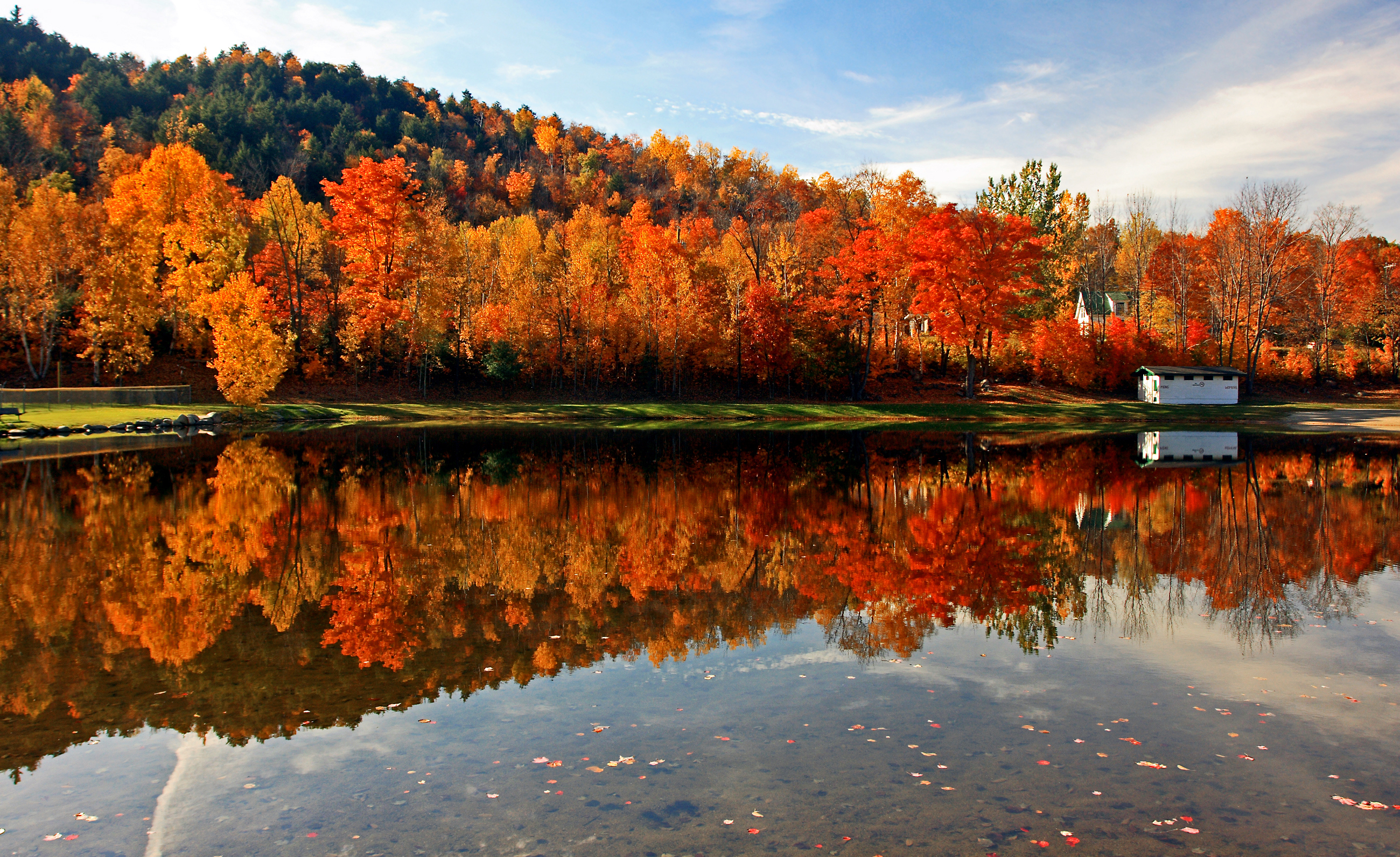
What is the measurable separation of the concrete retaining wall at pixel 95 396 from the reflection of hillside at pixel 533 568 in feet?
82.8

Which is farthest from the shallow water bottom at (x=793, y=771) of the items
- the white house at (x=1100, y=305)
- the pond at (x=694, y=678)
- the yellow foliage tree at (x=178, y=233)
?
the white house at (x=1100, y=305)

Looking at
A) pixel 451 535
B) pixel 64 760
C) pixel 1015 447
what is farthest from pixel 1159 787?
pixel 1015 447

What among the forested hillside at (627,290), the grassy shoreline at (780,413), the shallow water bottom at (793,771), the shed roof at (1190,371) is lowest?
the shallow water bottom at (793,771)

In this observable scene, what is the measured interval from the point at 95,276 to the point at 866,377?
5516cm

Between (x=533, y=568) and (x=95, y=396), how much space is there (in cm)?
4741

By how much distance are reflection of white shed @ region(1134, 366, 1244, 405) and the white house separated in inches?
465

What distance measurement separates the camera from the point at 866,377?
205 ft

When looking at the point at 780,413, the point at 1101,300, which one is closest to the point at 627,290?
the point at 780,413

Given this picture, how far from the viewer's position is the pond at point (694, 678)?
20.3ft

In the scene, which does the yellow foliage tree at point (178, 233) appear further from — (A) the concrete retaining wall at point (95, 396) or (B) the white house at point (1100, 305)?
(B) the white house at point (1100, 305)

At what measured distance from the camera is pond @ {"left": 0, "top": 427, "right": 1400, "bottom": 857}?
619 cm

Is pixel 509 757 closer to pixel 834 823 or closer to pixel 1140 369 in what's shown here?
pixel 834 823

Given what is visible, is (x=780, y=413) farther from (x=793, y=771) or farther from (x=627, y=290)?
(x=793, y=771)

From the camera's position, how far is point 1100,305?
85.9 m
